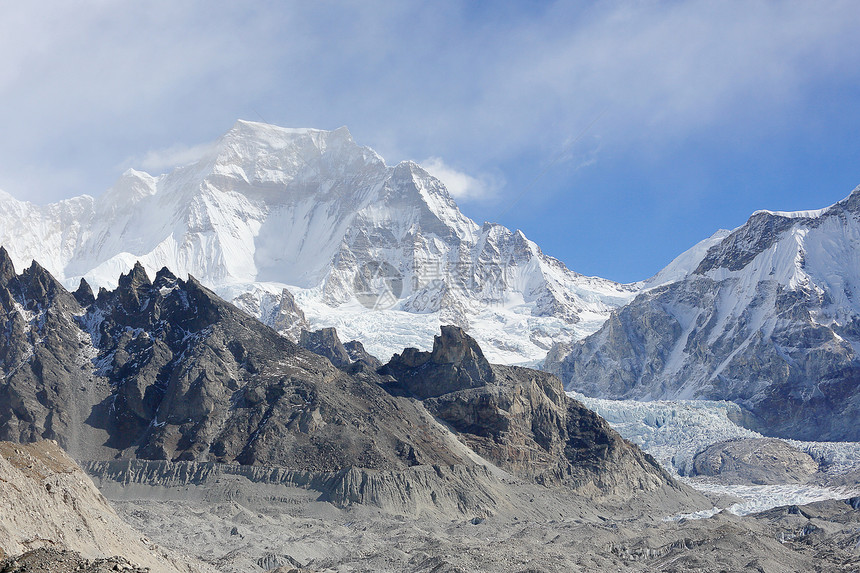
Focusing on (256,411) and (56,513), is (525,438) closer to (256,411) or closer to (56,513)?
(256,411)

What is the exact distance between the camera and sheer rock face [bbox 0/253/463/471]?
16162 cm

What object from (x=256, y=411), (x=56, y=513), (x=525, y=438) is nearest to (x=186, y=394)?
(x=256, y=411)

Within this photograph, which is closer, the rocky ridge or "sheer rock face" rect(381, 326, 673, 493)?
the rocky ridge

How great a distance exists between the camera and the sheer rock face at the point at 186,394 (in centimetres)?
16162

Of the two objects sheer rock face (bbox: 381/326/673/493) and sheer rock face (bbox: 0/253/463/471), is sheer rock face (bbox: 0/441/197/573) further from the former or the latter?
sheer rock face (bbox: 381/326/673/493)

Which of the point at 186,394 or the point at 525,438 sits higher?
the point at 525,438

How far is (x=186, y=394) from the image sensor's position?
171000 millimetres

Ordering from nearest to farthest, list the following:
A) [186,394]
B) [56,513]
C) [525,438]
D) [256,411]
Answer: [56,513]
[256,411]
[186,394]
[525,438]

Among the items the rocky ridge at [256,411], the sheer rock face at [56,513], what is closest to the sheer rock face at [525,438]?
the rocky ridge at [256,411]

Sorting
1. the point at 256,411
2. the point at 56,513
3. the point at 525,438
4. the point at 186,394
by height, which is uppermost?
the point at 525,438

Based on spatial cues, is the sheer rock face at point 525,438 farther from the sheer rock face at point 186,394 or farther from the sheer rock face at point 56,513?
the sheer rock face at point 56,513

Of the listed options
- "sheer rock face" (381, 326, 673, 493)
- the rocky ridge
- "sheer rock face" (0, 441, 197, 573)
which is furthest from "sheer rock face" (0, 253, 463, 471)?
"sheer rock face" (0, 441, 197, 573)

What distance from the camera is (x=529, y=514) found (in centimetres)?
16012

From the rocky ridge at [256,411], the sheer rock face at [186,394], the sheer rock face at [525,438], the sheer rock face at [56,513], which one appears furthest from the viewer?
the sheer rock face at [525,438]
